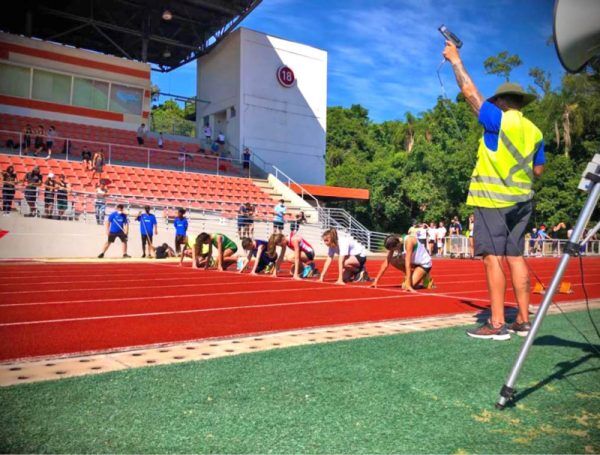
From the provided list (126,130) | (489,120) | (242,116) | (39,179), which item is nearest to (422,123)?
(242,116)

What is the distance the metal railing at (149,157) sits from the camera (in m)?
23.4

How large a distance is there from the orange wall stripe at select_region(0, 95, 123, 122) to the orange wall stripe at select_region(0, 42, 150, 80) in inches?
89.6

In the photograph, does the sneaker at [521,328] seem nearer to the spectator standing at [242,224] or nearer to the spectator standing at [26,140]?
the spectator standing at [242,224]

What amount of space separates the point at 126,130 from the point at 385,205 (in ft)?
68.8

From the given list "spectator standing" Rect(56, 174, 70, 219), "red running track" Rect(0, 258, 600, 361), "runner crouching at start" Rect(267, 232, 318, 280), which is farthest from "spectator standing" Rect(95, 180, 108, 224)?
Answer: "runner crouching at start" Rect(267, 232, 318, 280)

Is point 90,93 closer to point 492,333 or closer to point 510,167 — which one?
point 510,167

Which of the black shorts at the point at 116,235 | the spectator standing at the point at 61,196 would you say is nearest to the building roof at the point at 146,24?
the spectator standing at the point at 61,196

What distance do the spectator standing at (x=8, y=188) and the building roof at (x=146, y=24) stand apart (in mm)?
12438

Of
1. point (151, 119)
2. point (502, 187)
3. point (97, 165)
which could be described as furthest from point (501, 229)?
point (151, 119)

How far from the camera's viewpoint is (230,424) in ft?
7.92

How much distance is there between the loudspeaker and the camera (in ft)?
6.76

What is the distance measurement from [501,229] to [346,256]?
6.34 m

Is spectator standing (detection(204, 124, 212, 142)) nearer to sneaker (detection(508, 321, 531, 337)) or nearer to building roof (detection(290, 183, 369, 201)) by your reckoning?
building roof (detection(290, 183, 369, 201))

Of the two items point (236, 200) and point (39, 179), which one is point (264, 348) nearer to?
point (39, 179)
